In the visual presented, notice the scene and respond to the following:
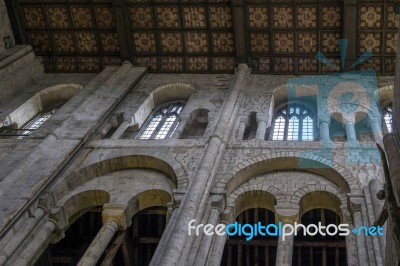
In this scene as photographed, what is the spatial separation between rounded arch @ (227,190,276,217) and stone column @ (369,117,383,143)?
381 cm

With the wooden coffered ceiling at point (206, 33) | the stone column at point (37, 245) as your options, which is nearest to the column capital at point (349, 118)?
the wooden coffered ceiling at point (206, 33)

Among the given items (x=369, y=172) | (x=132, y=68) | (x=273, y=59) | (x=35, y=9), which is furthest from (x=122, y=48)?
(x=369, y=172)

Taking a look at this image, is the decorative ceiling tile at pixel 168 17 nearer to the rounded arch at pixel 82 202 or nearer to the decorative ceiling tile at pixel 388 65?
the decorative ceiling tile at pixel 388 65

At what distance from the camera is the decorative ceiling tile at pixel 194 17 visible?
20.6 meters

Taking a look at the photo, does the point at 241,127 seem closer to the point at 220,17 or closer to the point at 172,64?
the point at 220,17

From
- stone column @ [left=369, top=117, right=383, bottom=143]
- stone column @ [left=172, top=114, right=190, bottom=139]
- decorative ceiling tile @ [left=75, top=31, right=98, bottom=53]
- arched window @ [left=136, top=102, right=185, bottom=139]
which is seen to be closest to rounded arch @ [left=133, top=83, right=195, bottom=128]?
arched window @ [left=136, top=102, right=185, bottom=139]

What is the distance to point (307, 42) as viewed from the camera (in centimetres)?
2050

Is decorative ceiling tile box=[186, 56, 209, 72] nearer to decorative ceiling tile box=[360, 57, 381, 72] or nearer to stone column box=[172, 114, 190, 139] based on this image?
stone column box=[172, 114, 190, 139]

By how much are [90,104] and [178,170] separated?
17.0 feet

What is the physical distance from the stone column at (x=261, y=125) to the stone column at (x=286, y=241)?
11.8 feet

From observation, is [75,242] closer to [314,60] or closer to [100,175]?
[100,175]

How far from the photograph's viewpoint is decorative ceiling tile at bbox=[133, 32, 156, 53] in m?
21.4

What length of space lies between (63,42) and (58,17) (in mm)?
1014

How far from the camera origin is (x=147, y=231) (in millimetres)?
17469
